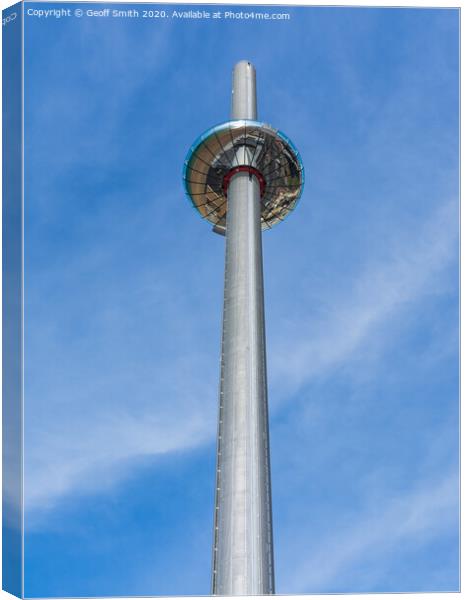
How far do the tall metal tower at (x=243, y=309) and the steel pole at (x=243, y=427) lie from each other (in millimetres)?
39

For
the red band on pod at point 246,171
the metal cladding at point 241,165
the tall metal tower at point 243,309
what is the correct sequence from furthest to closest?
1. the metal cladding at point 241,165
2. the red band on pod at point 246,171
3. the tall metal tower at point 243,309

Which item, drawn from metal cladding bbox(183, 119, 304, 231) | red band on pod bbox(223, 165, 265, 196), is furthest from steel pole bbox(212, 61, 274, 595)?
metal cladding bbox(183, 119, 304, 231)

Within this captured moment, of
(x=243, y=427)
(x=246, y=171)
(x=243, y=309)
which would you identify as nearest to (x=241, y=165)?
(x=246, y=171)

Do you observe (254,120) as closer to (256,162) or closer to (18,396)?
(256,162)

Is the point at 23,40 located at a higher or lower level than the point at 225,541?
higher

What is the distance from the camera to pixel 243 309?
36281mm

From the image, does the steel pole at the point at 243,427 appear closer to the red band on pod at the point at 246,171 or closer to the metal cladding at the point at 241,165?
the red band on pod at the point at 246,171

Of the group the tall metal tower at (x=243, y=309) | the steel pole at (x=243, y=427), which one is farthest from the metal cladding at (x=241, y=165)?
the steel pole at (x=243, y=427)

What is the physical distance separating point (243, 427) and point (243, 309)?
6626 mm

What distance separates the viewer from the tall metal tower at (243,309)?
27.8 meters

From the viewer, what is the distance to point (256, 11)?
28109 mm

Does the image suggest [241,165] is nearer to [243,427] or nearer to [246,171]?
[246,171]

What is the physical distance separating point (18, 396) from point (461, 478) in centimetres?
1313

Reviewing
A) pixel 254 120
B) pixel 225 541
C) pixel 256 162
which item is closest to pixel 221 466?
pixel 225 541
